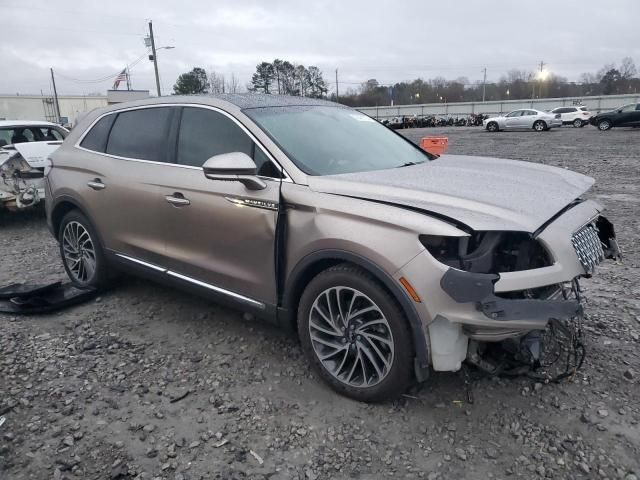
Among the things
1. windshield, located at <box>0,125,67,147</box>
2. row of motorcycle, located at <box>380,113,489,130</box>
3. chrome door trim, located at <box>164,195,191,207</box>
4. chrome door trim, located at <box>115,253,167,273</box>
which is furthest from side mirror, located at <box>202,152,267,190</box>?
row of motorcycle, located at <box>380,113,489,130</box>

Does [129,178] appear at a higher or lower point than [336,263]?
higher

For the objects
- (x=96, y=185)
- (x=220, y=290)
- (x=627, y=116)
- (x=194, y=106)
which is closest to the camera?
(x=220, y=290)

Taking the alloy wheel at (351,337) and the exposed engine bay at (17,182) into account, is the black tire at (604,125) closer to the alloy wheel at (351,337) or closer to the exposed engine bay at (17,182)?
the exposed engine bay at (17,182)

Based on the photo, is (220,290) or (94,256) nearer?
(220,290)

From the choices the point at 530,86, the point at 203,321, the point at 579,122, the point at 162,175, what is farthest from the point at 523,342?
the point at 530,86

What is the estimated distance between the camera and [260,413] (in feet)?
9.30

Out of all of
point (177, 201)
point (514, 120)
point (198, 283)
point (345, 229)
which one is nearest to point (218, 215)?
point (177, 201)

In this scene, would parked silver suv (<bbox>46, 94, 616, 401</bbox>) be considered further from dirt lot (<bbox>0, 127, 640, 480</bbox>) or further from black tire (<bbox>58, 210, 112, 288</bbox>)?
dirt lot (<bbox>0, 127, 640, 480</bbox>)

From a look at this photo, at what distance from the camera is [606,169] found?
12.2 m

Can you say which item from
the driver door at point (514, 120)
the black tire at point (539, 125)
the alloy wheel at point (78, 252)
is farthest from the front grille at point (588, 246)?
the driver door at point (514, 120)

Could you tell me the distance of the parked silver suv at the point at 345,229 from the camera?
2453mm

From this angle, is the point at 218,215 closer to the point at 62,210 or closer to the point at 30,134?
the point at 62,210

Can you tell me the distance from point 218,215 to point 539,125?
33.6 metres

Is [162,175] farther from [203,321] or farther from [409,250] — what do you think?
[409,250]
